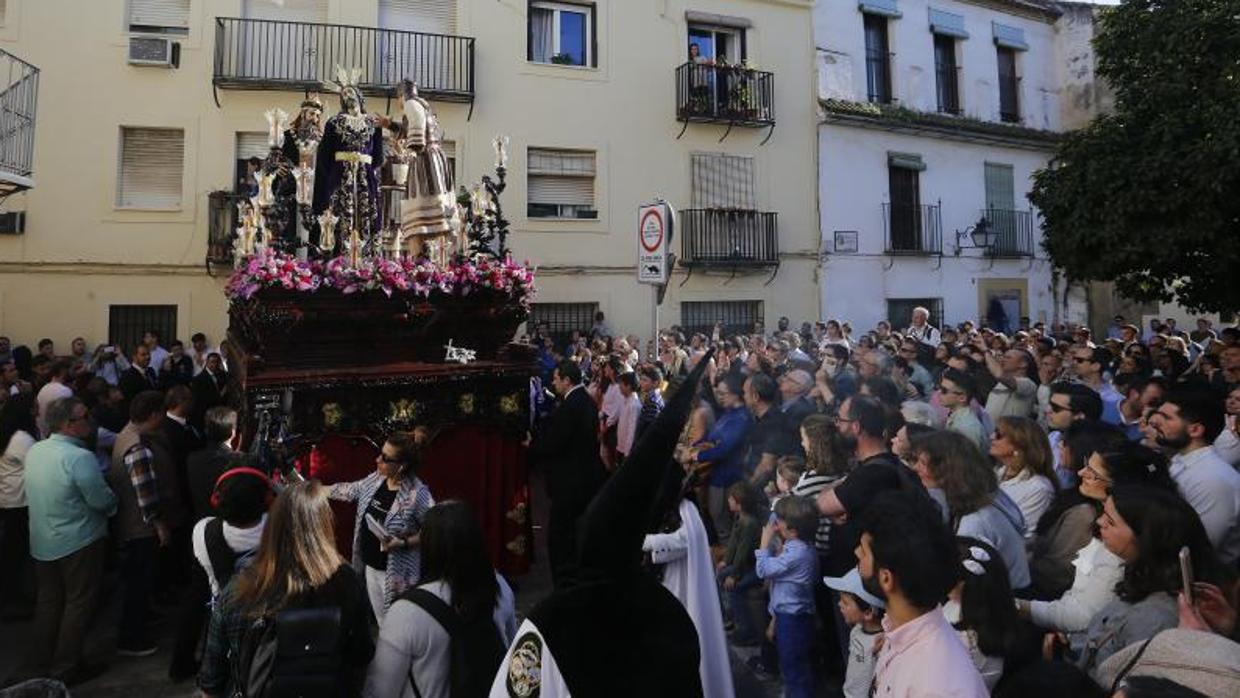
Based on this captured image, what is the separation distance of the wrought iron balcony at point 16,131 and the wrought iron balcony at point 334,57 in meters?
2.77

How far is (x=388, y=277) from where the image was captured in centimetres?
565

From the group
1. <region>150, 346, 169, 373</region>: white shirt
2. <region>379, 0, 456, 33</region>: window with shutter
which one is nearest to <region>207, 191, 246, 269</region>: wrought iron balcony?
<region>150, 346, 169, 373</region>: white shirt

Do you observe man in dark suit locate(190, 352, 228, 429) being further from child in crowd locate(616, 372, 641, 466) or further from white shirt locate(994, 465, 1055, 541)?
white shirt locate(994, 465, 1055, 541)

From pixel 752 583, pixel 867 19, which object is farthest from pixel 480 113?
pixel 752 583

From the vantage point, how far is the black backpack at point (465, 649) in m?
Answer: 2.68

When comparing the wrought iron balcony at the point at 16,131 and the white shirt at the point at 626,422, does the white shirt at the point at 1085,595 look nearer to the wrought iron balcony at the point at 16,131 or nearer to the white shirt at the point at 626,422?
the white shirt at the point at 626,422

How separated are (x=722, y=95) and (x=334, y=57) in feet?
25.1

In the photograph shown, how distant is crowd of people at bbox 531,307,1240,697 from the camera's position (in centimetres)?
214

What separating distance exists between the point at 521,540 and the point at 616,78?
1153cm

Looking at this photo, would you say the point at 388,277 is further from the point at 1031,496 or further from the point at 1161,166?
the point at 1161,166

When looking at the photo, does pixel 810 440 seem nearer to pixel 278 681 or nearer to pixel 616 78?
pixel 278 681

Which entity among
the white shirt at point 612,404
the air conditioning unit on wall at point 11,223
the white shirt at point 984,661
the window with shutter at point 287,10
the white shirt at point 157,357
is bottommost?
the white shirt at point 984,661

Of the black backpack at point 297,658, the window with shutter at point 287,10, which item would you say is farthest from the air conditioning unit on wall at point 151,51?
the black backpack at point 297,658

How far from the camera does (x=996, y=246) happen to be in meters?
18.5
